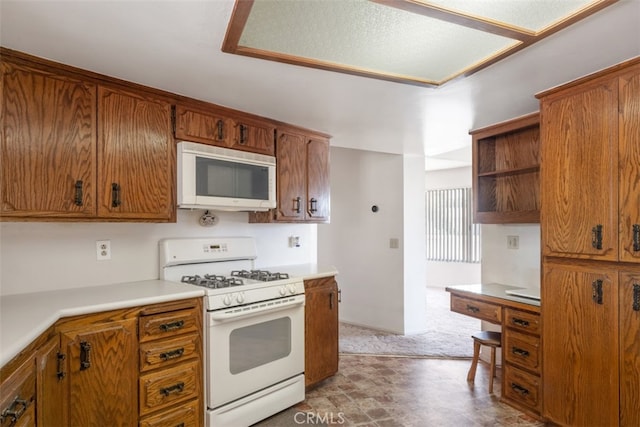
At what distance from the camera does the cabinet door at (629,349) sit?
6.10 ft

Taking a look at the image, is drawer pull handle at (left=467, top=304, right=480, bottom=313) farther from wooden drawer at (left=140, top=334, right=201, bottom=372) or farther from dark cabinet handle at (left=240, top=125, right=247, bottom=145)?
dark cabinet handle at (left=240, top=125, right=247, bottom=145)

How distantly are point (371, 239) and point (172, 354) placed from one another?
121 inches

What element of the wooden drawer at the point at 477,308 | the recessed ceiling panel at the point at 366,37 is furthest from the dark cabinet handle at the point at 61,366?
the wooden drawer at the point at 477,308

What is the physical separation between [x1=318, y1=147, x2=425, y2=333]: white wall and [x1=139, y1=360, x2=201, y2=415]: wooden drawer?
9.27 feet

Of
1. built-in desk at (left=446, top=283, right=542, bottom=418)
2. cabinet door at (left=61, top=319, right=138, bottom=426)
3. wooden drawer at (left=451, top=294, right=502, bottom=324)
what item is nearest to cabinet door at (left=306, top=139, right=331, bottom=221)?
wooden drawer at (left=451, top=294, right=502, bottom=324)

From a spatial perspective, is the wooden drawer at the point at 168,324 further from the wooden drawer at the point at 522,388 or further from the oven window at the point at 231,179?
the wooden drawer at the point at 522,388

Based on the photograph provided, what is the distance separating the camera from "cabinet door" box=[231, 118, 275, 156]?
9.23ft

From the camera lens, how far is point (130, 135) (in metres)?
2.26

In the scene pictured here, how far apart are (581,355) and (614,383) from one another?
19 cm

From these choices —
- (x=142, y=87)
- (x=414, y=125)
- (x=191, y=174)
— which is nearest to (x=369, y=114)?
(x=414, y=125)

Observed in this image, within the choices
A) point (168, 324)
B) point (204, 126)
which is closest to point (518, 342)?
point (168, 324)

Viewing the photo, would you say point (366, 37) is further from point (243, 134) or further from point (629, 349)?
point (629, 349)

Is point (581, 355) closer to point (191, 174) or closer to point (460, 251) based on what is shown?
point (191, 174)

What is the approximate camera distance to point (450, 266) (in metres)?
7.06
